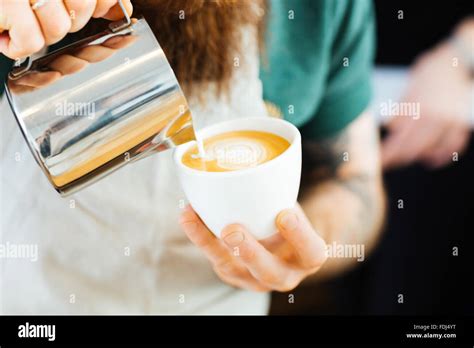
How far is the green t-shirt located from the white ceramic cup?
A: 0.16 m

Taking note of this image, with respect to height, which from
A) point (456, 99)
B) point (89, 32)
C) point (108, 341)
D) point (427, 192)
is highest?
point (89, 32)

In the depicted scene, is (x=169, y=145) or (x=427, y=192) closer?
(x=169, y=145)

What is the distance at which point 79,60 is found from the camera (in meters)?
0.50

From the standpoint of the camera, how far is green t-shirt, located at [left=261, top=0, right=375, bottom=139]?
2.26ft

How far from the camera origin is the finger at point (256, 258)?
0.54 meters

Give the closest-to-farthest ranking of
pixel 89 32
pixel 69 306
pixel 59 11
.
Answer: pixel 59 11 → pixel 89 32 → pixel 69 306

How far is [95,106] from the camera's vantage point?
19.3 inches

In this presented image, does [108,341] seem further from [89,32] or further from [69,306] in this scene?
[89,32]

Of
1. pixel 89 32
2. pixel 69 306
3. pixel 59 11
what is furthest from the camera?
pixel 69 306

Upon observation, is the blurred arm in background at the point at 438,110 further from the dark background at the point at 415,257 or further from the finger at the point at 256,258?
the finger at the point at 256,258

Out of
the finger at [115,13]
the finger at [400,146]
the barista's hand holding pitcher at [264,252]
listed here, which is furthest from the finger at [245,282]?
the finger at [115,13]

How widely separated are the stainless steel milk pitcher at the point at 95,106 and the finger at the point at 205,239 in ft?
0.37

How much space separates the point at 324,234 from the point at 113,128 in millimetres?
350

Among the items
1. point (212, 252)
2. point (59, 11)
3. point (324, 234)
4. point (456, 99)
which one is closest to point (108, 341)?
point (212, 252)
